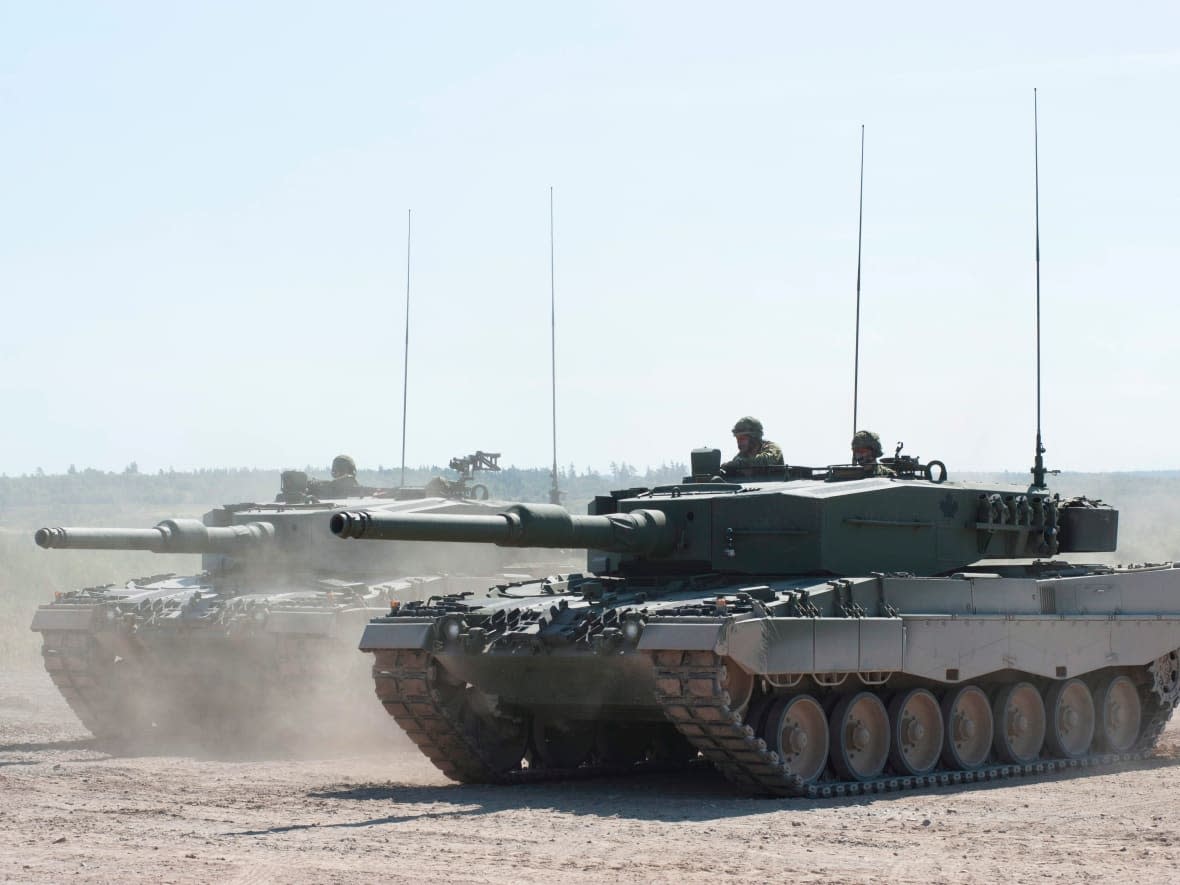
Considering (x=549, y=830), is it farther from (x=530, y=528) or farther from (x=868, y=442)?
(x=868, y=442)

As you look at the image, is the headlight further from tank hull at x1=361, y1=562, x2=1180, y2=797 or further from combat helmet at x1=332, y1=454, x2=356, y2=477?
combat helmet at x1=332, y1=454, x2=356, y2=477

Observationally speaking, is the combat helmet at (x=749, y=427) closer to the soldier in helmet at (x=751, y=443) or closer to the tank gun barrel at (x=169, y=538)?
the soldier in helmet at (x=751, y=443)

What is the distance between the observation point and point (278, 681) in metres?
20.7

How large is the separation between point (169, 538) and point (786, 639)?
883 centimetres

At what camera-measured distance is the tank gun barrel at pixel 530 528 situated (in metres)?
14.1

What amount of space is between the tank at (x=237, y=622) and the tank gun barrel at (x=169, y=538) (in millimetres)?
18

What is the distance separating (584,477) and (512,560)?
9833cm

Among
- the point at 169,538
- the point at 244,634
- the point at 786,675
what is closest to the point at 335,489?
the point at 169,538

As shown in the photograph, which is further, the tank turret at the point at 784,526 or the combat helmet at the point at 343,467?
the combat helmet at the point at 343,467

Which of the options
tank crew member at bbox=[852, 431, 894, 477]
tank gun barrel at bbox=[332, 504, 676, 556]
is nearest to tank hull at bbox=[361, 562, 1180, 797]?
tank gun barrel at bbox=[332, 504, 676, 556]

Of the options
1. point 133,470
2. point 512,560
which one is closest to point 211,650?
point 512,560

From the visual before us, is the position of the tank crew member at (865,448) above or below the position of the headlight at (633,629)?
above

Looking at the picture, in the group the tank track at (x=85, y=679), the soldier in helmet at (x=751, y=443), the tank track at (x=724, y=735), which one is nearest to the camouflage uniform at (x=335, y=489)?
the tank track at (x=85, y=679)

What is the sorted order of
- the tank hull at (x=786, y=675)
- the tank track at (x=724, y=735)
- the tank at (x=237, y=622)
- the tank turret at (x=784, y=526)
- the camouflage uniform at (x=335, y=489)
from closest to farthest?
the tank track at (x=724, y=735) → the tank hull at (x=786, y=675) → the tank turret at (x=784, y=526) → the tank at (x=237, y=622) → the camouflage uniform at (x=335, y=489)
